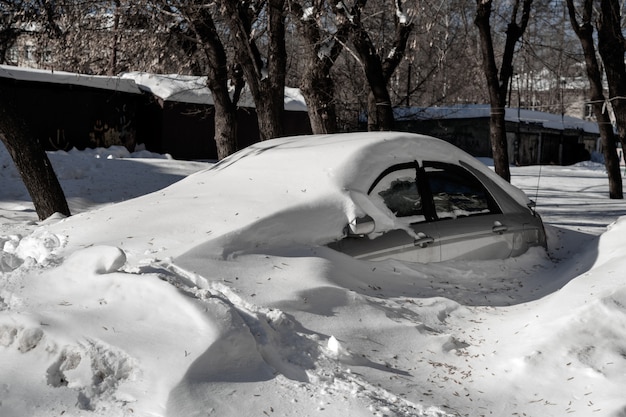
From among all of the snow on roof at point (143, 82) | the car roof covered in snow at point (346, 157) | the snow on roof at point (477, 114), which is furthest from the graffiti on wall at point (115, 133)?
the car roof covered in snow at point (346, 157)

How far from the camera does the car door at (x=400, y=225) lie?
231 inches

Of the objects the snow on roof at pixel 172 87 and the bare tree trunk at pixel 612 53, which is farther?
the snow on roof at pixel 172 87

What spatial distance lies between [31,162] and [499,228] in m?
5.87

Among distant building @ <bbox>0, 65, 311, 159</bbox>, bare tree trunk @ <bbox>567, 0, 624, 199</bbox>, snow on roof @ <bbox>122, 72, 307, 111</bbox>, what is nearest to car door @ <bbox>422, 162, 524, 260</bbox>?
bare tree trunk @ <bbox>567, 0, 624, 199</bbox>

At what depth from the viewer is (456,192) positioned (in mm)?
6926

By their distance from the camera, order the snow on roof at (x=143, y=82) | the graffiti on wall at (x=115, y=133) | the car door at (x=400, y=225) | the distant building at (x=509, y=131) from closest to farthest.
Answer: the car door at (x=400, y=225)
the snow on roof at (x=143, y=82)
the graffiti on wall at (x=115, y=133)
the distant building at (x=509, y=131)

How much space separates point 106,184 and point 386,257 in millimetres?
10925

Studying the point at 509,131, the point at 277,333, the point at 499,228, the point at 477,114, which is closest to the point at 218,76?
the point at 499,228

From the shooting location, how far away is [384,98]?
13664 millimetres

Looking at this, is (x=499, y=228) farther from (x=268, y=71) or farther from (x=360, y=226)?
(x=268, y=71)

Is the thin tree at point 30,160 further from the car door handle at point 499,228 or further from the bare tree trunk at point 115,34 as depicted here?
the car door handle at point 499,228

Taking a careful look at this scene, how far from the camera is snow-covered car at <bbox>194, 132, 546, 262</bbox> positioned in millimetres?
5672

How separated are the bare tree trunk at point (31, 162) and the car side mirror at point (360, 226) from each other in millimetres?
5017

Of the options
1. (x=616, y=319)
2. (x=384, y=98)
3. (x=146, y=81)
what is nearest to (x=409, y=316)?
(x=616, y=319)
